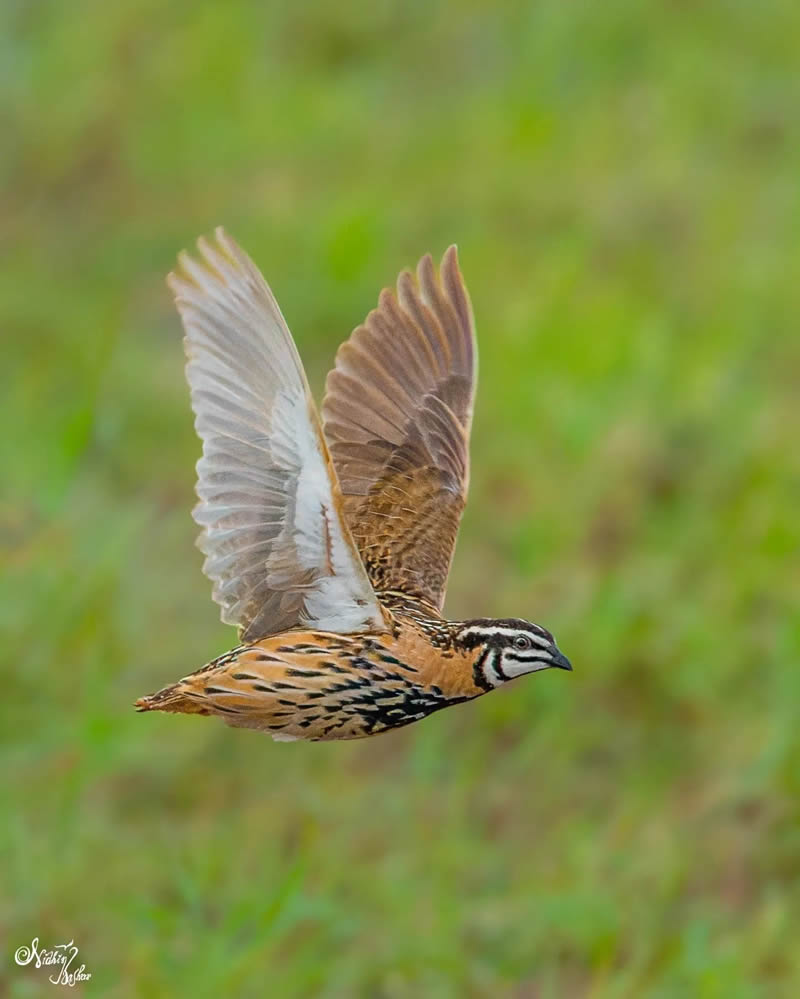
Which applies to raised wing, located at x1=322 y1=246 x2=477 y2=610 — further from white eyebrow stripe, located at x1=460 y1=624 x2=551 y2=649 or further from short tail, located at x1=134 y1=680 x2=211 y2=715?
short tail, located at x1=134 y1=680 x2=211 y2=715

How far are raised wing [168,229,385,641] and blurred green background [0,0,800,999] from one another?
28.6 inches

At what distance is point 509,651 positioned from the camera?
442 centimetres

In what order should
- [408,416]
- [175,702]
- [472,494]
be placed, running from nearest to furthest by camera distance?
[175,702], [408,416], [472,494]

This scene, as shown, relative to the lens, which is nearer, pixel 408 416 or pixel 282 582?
pixel 282 582

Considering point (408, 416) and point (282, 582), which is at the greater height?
point (408, 416)

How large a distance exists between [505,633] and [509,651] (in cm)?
4

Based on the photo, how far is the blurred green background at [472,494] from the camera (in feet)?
21.0

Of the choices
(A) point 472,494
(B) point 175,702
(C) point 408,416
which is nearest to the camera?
(B) point 175,702

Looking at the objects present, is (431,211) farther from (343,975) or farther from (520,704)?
(343,975)

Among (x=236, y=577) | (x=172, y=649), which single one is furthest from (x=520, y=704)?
(x=236, y=577)

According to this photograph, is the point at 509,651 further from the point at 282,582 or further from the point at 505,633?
the point at 282,582

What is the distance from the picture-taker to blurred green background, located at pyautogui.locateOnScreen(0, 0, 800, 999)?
21.0 feet
